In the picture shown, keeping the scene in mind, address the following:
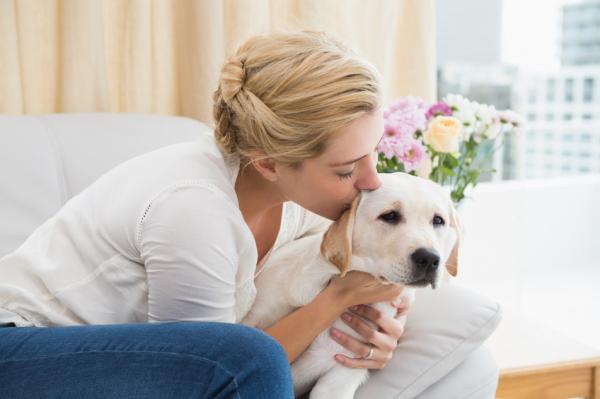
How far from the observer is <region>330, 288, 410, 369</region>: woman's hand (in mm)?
1383

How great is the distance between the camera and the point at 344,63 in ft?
4.11

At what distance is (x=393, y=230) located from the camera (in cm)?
133

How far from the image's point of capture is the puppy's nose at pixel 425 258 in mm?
1255

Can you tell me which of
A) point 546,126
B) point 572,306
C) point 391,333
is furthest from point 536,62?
point 391,333

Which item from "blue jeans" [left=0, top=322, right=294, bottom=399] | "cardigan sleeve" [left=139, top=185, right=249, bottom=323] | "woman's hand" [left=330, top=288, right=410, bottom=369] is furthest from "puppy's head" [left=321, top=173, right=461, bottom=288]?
"blue jeans" [left=0, top=322, right=294, bottom=399]

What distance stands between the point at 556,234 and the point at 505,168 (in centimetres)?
45

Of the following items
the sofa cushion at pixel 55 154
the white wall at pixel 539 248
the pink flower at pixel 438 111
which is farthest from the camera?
the white wall at pixel 539 248

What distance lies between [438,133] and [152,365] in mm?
1009

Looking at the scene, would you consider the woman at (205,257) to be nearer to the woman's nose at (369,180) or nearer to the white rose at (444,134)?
the woman's nose at (369,180)

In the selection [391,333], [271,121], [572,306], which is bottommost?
[572,306]

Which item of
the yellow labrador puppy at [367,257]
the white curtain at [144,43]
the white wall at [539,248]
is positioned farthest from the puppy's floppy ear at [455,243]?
the white wall at [539,248]

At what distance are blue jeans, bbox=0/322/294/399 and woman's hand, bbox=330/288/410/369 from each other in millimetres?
344

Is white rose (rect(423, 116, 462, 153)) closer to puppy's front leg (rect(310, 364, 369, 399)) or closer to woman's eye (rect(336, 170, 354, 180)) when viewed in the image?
woman's eye (rect(336, 170, 354, 180))

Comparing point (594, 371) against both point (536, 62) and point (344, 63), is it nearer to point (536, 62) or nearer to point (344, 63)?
point (344, 63)
